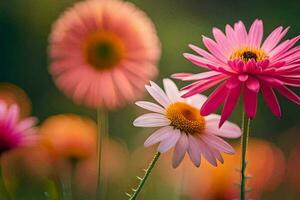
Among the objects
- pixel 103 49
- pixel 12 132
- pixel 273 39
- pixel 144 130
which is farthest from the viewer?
pixel 144 130

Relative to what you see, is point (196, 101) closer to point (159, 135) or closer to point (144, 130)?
point (159, 135)

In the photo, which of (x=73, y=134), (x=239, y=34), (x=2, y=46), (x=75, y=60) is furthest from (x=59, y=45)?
(x=2, y=46)

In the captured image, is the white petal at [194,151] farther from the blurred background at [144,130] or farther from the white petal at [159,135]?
the blurred background at [144,130]

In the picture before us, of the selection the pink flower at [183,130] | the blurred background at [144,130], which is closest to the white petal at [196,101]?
the pink flower at [183,130]

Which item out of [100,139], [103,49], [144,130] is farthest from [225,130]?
[144,130]

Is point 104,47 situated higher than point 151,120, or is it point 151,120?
point 104,47
